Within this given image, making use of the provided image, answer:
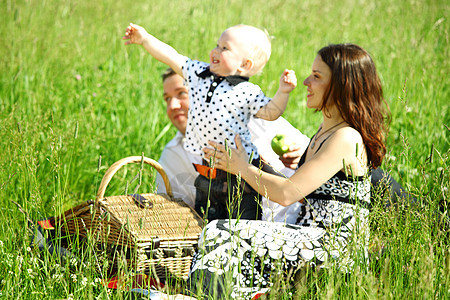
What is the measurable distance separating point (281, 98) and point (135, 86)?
2491mm

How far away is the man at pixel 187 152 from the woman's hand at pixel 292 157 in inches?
0.6

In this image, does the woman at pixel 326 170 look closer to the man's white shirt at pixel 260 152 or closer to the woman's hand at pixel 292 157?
the woman's hand at pixel 292 157

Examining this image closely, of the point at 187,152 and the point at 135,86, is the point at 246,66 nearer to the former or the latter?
the point at 187,152

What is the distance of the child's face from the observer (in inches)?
109

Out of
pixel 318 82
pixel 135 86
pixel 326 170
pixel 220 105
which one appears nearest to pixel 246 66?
pixel 220 105

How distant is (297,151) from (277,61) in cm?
247

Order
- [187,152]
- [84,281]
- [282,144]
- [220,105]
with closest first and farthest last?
1. [84,281]
2. [220,105]
3. [282,144]
4. [187,152]

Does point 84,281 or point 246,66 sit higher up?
point 246,66

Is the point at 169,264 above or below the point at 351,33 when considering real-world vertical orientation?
below

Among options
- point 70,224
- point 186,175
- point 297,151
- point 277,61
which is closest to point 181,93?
point 186,175

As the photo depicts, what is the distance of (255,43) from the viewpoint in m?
2.82

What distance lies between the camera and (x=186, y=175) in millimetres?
3623

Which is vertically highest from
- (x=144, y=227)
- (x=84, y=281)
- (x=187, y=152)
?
(x=187, y=152)

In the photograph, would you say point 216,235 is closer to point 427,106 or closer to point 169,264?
point 169,264
